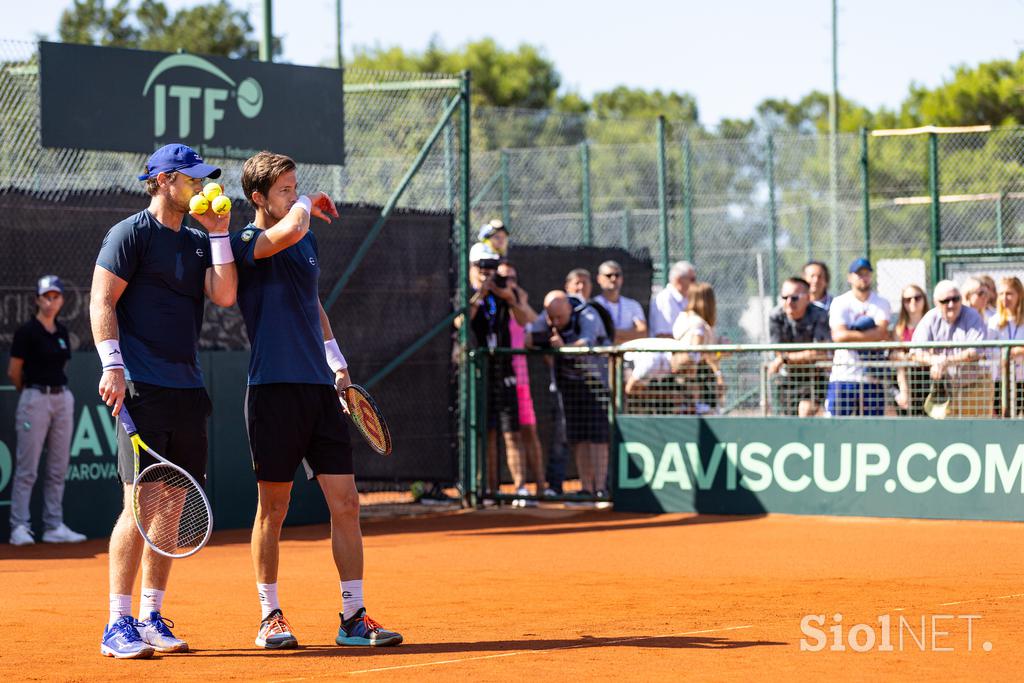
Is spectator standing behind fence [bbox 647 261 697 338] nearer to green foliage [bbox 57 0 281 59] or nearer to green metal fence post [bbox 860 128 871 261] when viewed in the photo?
green metal fence post [bbox 860 128 871 261]

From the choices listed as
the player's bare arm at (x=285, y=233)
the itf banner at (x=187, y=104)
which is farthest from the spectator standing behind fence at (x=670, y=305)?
the player's bare arm at (x=285, y=233)

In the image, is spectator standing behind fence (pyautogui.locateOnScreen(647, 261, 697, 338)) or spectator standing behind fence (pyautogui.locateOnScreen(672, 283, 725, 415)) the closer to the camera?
spectator standing behind fence (pyautogui.locateOnScreen(672, 283, 725, 415))

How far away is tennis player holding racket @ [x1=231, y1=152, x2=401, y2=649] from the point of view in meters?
6.18

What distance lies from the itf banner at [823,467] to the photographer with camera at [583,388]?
0.27 meters

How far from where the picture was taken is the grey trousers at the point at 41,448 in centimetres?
1066

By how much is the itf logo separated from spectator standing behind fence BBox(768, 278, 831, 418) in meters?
4.51

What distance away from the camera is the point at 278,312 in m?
6.20

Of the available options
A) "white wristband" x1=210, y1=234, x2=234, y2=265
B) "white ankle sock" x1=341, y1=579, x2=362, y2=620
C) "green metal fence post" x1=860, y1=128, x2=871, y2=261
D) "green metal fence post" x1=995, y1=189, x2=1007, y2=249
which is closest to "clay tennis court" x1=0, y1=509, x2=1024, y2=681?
"white ankle sock" x1=341, y1=579, x2=362, y2=620

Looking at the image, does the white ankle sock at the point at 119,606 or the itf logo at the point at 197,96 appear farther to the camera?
the itf logo at the point at 197,96

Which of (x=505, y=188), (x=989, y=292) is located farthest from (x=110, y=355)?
(x=505, y=188)

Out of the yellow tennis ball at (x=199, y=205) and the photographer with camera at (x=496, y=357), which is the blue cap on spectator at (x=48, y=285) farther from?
the yellow tennis ball at (x=199, y=205)

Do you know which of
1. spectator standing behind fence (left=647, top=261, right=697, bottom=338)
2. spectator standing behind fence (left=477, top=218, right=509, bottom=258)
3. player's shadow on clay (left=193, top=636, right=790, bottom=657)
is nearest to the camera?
player's shadow on clay (left=193, top=636, right=790, bottom=657)

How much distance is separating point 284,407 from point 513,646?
132 centimetres

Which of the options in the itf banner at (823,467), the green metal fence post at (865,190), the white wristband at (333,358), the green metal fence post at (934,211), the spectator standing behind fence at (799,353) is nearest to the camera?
the white wristband at (333,358)
